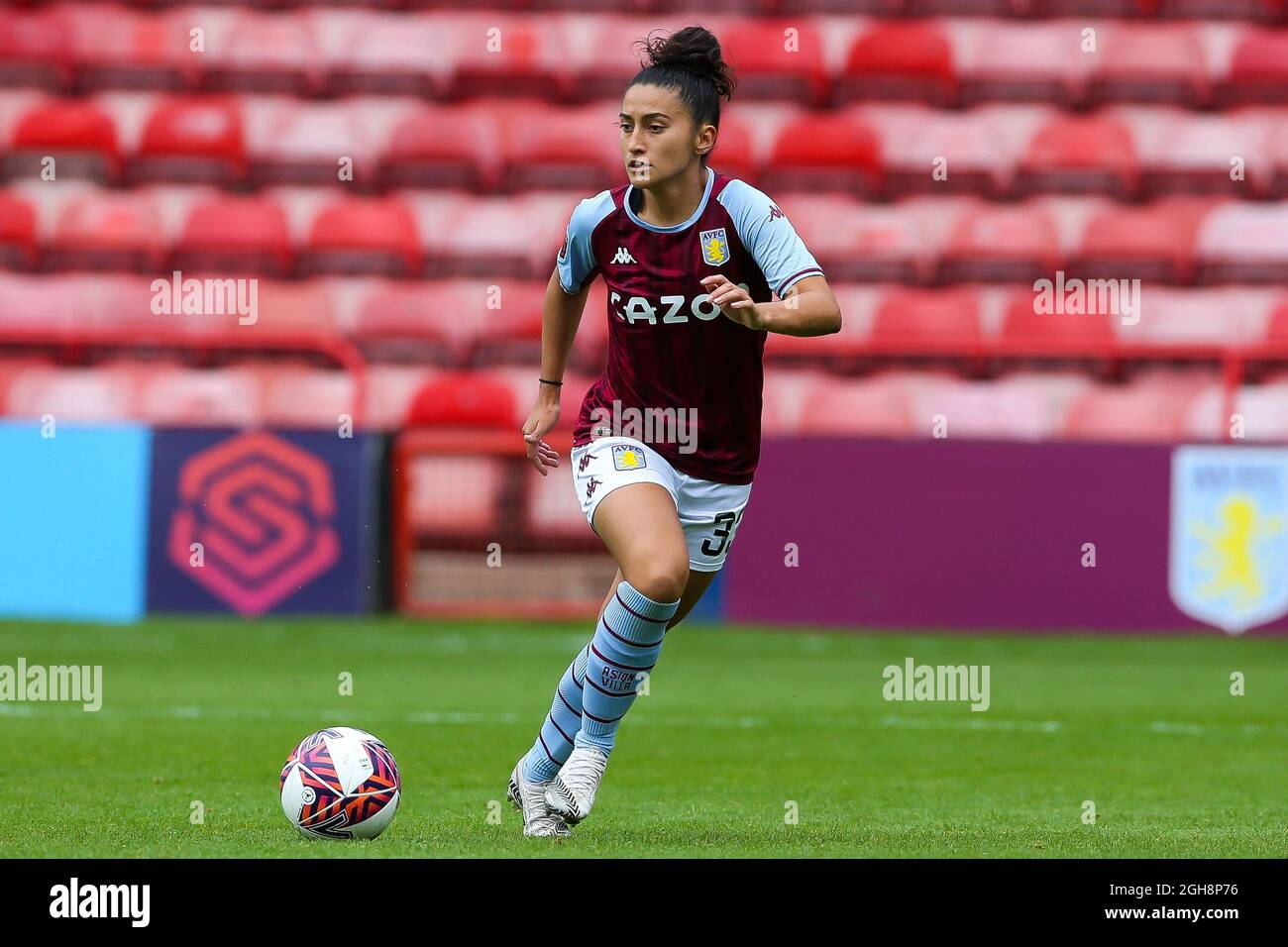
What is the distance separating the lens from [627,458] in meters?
5.89

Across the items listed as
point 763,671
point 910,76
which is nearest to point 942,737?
point 763,671

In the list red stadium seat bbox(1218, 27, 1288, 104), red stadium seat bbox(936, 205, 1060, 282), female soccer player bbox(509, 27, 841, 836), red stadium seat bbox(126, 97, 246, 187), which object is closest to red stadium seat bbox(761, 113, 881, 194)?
red stadium seat bbox(936, 205, 1060, 282)

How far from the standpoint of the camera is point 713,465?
19.7 ft

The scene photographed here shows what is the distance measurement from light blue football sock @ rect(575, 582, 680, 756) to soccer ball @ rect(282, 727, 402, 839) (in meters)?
0.61

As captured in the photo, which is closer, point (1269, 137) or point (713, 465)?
point (713, 465)

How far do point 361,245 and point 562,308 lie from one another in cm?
953

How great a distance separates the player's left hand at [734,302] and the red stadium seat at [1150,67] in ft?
40.3

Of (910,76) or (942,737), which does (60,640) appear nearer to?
(942,737)

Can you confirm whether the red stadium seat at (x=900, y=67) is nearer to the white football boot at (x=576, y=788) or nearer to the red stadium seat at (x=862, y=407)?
the red stadium seat at (x=862, y=407)

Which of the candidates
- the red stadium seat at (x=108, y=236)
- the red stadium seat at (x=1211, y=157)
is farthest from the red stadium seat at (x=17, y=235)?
the red stadium seat at (x=1211, y=157)

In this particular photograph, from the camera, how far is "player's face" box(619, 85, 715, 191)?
5793 millimetres

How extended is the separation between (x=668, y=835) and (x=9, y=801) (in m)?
2.16

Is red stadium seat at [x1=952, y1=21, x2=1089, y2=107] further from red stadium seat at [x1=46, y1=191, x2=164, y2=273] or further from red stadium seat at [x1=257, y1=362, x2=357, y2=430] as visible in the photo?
red stadium seat at [x1=46, y1=191, x2=164, y2=273]

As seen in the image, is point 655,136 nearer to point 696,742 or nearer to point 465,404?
point 696,742
